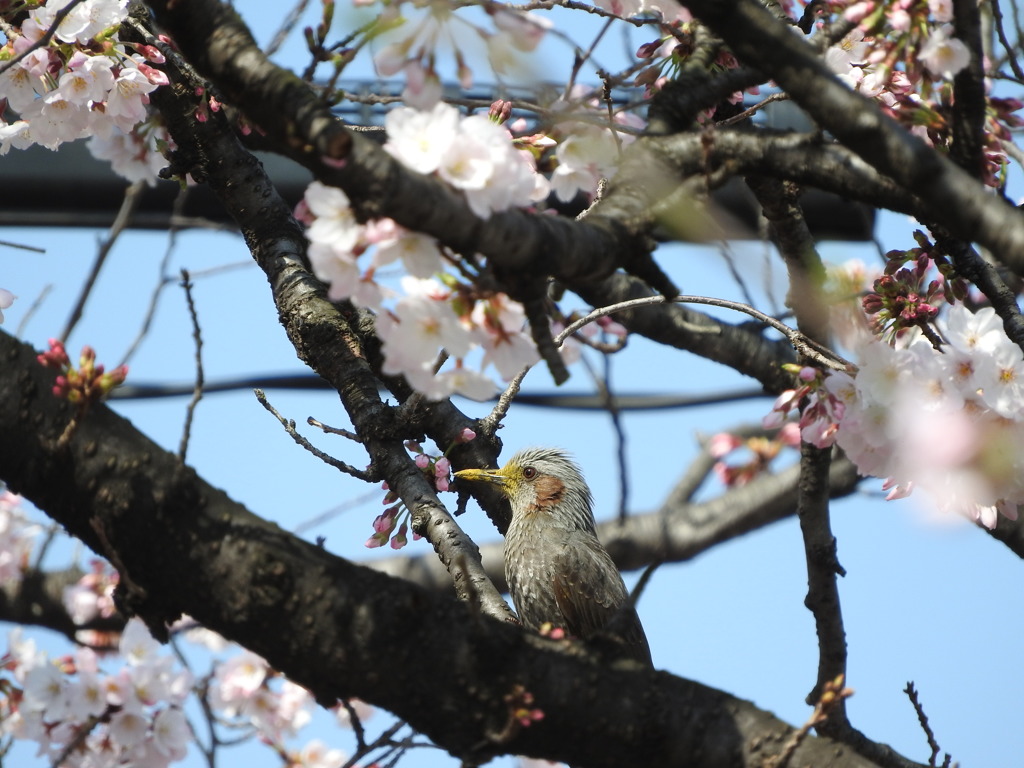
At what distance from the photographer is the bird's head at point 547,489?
15.7 ft

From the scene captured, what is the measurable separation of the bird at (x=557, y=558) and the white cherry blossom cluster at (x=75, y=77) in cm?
180

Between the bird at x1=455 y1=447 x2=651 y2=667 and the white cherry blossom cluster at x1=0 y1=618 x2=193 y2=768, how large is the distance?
1346 millimetres

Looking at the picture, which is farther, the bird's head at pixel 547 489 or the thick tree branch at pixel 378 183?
the bird's head at pixel 547 489

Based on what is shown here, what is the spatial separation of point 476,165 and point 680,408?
5.39 meters

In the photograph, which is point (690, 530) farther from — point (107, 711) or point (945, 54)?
point (945, 54)

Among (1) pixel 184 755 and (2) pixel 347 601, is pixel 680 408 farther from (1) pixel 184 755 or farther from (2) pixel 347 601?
A: (2) pixel 347 601

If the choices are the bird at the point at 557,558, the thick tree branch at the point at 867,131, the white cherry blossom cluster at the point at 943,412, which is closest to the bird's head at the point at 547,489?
the bird at the point at 557,558

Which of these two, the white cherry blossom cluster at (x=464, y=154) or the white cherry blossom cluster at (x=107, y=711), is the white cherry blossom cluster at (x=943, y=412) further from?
the white cherry blossom cluster at (x=107, y=711)

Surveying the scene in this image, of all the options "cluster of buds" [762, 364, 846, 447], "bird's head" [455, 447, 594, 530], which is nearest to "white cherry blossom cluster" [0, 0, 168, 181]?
"cluster of buds" [762, 364, 846, 447]

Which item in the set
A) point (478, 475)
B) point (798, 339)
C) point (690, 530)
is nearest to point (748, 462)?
point (690, 530)

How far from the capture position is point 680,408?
687 cm

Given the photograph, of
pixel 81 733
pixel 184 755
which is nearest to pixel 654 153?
pixel 81 733

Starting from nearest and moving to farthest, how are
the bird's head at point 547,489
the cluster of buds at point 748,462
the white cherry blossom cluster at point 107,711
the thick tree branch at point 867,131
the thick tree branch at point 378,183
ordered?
the thick tree branch at point 378,183, the thick tree branch at point 867,131, the white cherry blossom cluster at point 107,711, the bird's head at point 547,489, the cluster of buds at point 748,462

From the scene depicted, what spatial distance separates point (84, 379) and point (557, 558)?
277cm
